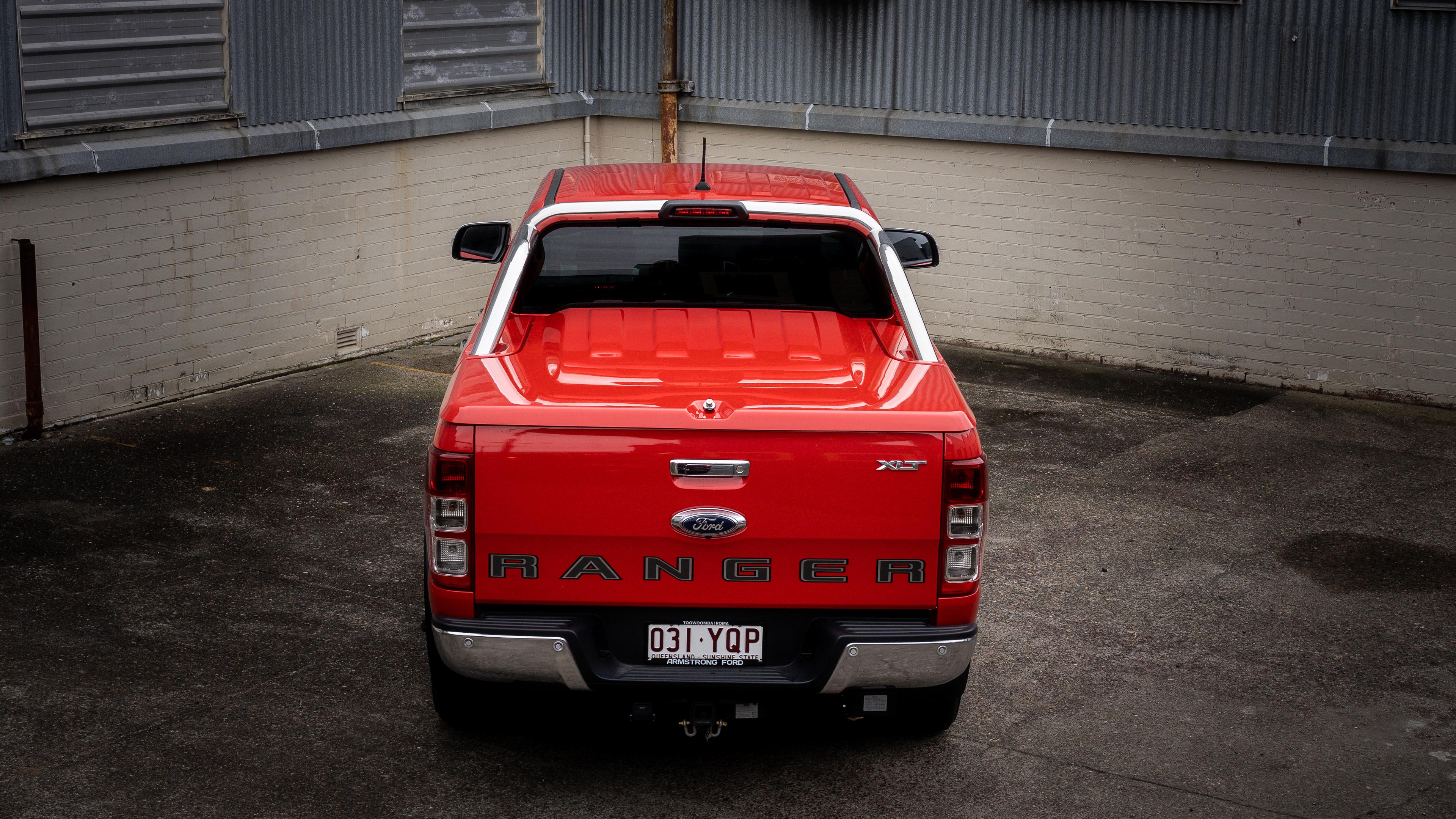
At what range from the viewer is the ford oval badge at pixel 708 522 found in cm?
475

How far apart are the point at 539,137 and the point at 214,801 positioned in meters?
9.87

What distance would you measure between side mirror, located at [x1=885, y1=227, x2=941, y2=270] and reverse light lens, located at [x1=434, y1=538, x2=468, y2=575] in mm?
2735

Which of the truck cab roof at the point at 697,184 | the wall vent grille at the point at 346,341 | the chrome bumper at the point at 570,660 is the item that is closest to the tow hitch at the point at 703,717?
the chrome bumper at the point at 570,660

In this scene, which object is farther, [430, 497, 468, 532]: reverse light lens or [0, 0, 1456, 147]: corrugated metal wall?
[0, 0, 1456, 147]: corrugated metal wall

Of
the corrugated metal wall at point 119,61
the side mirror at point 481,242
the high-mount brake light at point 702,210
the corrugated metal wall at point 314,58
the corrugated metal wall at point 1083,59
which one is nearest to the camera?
the high-mount brake light at point 702,210

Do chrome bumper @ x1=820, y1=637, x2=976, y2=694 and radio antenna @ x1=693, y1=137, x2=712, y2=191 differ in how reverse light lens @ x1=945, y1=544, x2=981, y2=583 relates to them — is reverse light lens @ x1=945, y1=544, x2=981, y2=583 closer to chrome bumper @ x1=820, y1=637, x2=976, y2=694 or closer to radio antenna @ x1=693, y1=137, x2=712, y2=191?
chrome bumper @ x1=820, y1=637, x2=976, y2=694

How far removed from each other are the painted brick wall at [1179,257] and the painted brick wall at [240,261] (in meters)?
2.98

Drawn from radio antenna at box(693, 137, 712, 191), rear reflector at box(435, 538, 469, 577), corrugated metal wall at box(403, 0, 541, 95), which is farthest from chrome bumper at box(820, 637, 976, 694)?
corrugated metal wall at box(403, 0, 541, 95)

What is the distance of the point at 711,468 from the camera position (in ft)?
15.6

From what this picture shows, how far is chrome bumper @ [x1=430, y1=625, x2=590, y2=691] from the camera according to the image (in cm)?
481

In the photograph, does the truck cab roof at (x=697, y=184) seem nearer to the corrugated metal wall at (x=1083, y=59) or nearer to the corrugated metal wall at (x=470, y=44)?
the corrugated metal wall at (x=1083, y=59)

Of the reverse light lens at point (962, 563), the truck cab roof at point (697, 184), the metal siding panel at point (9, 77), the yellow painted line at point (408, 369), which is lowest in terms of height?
the yellow painted line at point (408, 369)

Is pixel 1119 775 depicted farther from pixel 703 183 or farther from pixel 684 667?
pixel 703 183

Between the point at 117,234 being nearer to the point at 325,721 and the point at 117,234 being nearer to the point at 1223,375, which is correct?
the point at 325,721
